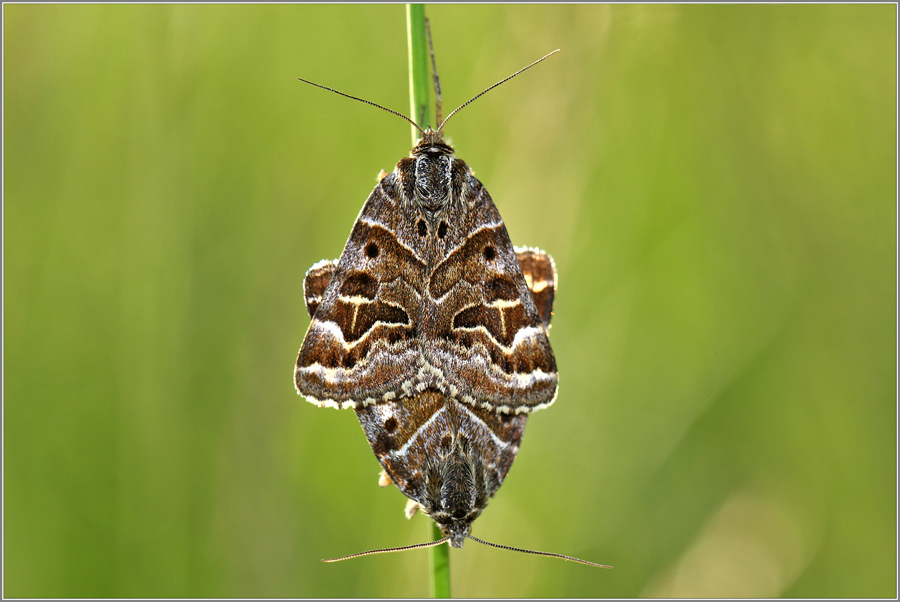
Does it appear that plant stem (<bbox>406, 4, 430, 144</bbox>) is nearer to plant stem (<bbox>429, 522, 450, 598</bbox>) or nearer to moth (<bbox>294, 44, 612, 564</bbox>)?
moth (<bbox>294, 44, 612, 564</bbox>)

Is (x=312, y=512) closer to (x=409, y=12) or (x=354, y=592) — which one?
(x=354, y=592)

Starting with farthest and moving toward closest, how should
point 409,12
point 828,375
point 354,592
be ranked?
point 828,375, point 354,592, point 409,12

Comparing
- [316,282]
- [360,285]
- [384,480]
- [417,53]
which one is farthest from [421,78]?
[384,480]

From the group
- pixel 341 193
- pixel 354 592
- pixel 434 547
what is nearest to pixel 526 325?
pixel 434 547

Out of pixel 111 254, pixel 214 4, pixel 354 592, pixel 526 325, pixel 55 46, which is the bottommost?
pixel 354 592

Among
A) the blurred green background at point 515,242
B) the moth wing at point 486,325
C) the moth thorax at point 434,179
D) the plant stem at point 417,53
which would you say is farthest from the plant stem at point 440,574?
the plant stem at point 417,53

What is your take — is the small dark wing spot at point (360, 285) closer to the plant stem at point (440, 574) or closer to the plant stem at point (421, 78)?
the plant stem at point (421, 78)
